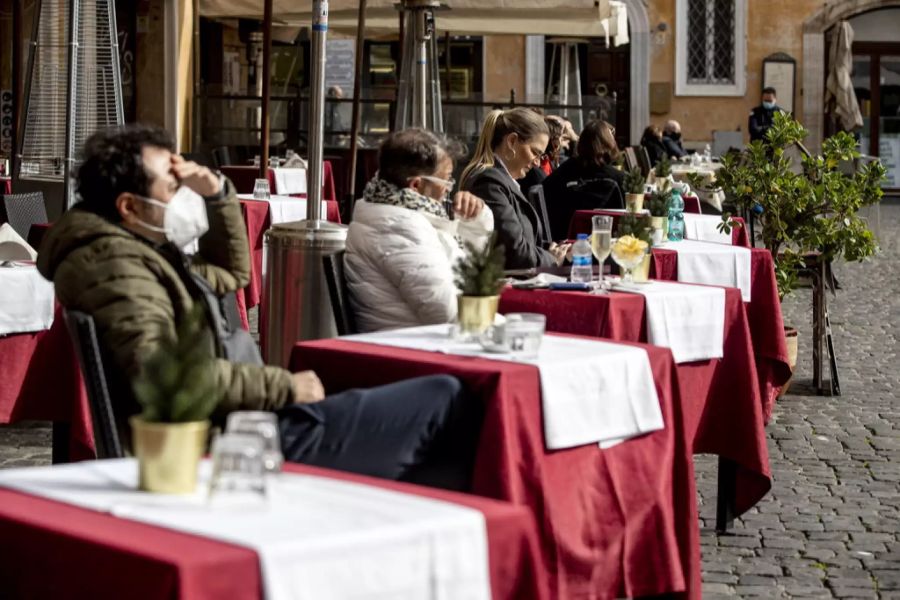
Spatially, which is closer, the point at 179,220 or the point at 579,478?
the point at 179,220

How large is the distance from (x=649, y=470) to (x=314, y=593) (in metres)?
1.94

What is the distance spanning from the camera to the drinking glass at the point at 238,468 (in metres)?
2.68

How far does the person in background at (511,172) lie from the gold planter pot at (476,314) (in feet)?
7.95

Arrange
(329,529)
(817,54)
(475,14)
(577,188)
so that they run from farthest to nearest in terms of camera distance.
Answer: (817,54) < (475,14) < (577,188) < (329,529)

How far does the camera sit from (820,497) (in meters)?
6.29

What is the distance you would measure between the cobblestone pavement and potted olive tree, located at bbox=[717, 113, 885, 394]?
0.62 m

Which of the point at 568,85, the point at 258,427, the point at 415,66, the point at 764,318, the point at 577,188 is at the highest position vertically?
the point at 568,85

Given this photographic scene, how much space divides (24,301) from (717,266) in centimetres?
283

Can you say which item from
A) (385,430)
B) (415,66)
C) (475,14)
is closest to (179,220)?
(385,430)

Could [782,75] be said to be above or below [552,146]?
above

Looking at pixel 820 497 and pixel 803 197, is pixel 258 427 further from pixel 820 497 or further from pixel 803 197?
pixel 803 197

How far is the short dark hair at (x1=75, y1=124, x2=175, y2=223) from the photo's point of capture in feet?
12.9

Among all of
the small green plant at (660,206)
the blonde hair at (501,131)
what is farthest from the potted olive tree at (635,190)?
the blonde hair at (501,131)

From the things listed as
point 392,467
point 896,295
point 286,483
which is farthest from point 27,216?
point 896,295
